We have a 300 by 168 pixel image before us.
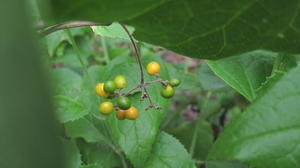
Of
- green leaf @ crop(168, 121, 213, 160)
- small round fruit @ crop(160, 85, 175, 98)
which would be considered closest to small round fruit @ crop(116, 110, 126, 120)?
small round fruit @ crop(160, 85, 175, 98)

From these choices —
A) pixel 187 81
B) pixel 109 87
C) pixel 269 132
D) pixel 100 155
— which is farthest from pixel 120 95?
pixel 269 132

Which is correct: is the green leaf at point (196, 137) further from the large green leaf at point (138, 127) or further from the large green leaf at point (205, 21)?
the large green leaf at point (205, 21)

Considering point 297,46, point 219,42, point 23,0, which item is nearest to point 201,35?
point 219,42

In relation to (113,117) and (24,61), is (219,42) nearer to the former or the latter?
(24,61)

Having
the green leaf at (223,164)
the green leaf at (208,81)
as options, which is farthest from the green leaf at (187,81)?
the green leaf at (223,164)

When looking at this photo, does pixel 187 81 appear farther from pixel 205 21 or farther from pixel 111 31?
pixel 205 21

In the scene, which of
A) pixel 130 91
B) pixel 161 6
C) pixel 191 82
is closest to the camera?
pixel 161 6

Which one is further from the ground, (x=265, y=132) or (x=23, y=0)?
(x=23, y=0)
